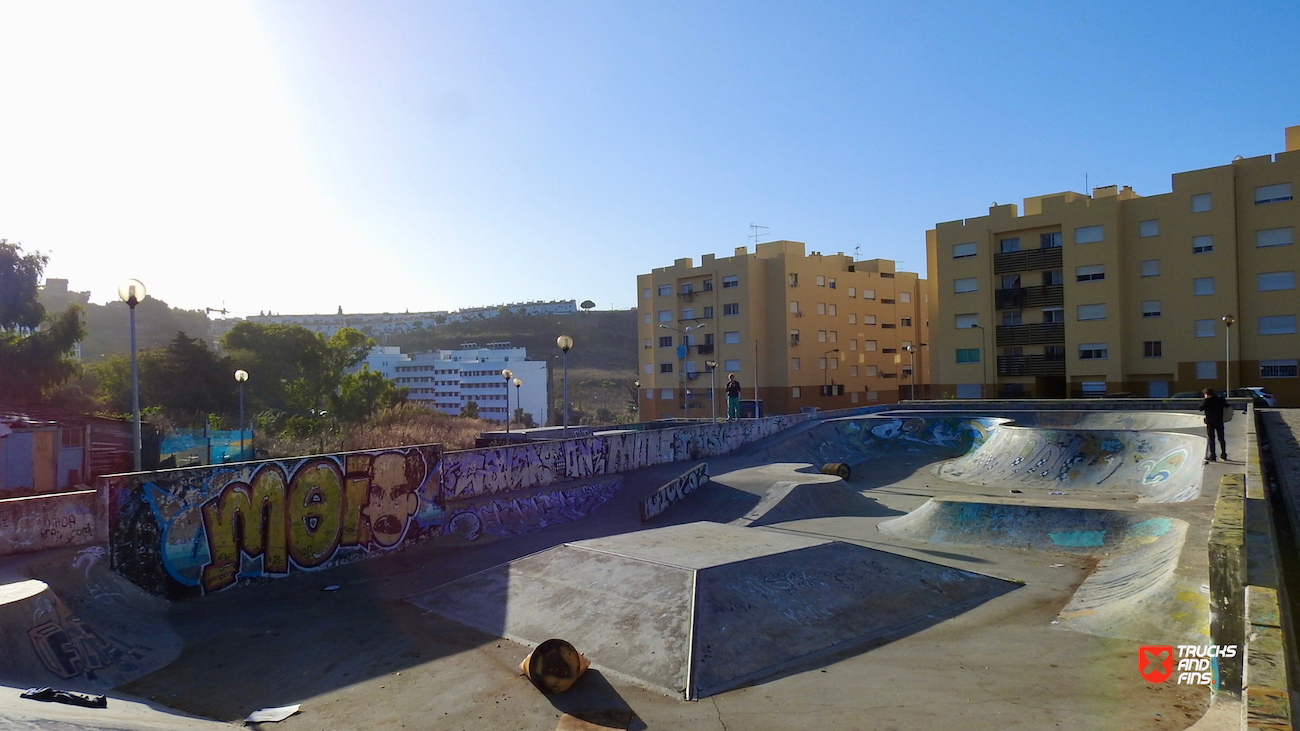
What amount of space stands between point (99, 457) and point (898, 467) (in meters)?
23.8

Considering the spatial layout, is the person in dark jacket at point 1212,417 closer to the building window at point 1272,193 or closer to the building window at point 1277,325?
the building window at point 1277,325

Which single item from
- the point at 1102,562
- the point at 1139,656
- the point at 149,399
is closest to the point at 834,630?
the point at 1139,656

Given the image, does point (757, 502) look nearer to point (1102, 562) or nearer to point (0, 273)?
point (1102, 562)

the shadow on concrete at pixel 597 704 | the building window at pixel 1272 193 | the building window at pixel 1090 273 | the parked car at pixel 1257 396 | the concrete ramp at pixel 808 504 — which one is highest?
the building window at pixel 1272 193

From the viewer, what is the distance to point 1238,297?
39.9 metres

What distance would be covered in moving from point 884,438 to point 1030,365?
73.9ft

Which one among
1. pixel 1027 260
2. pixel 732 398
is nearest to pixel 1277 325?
pixel 1027 260

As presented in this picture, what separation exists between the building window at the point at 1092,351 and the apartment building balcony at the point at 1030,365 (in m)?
1.17

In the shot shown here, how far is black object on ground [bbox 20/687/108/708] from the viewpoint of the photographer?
6324mm

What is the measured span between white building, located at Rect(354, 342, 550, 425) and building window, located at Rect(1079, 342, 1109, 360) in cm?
5399

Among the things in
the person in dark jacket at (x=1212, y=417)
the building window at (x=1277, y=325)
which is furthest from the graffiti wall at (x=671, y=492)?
the building window at (x=1277, y=325)

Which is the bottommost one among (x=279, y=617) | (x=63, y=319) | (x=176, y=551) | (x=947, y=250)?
(x=279, y=617)

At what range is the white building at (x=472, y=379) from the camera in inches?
3497

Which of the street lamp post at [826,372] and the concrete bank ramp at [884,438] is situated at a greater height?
the street lamp post at [826,372]
